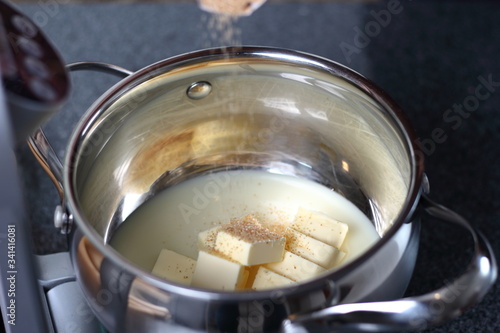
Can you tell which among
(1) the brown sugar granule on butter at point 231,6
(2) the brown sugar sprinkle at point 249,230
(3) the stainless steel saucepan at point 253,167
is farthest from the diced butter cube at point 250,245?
(1) the brown sugar granule on butter at point 231,6

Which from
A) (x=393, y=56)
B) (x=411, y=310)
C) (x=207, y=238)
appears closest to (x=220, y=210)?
(x=207, y=238)

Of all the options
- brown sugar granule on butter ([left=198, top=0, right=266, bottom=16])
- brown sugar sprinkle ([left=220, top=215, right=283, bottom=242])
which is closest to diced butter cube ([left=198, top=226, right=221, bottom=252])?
brown sugar sprinkle ([left=220, top=215, right=283, bottom=242])

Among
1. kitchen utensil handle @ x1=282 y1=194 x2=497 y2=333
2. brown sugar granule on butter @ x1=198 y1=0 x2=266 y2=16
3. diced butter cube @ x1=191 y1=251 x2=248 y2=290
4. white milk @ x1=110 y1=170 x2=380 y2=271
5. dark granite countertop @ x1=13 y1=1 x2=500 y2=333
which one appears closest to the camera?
kitchen utensil handle @ x1=282 y1=194 x2=497 y2=333

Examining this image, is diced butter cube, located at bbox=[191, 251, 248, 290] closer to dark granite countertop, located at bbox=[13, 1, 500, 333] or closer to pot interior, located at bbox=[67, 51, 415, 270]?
pot interior, located at bbox=[67, 51, 415, 270]

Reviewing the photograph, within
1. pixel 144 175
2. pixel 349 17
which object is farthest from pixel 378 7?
pixel 144 175

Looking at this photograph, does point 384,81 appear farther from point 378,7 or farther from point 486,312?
point 486,312
